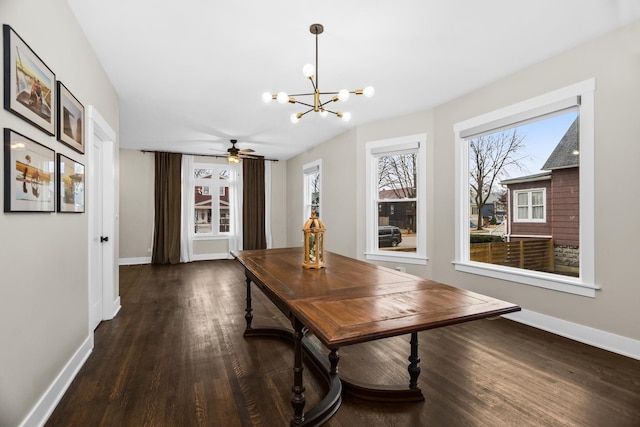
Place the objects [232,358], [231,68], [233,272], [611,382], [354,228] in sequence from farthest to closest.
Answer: [233,272] < [354,228] < [231,68] < [232,358] < [611,382]

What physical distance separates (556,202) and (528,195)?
298 millimetres

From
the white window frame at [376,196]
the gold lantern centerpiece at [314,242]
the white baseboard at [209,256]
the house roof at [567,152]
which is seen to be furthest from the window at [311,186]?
the gold lantern centerpiece at [314,242]

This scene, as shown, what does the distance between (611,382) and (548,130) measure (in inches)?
86.8

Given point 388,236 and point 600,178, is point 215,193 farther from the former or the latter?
point 600,178

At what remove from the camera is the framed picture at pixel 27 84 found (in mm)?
1417

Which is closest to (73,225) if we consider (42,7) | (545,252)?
(42,7)

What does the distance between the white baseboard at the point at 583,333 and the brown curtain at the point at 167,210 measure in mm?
6414

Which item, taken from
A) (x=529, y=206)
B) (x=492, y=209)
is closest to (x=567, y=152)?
(x=529, y=206)

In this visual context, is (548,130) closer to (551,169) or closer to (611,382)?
(551,169)

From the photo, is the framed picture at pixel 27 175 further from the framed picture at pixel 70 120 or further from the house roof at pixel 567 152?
the house roof at pixel 567 152

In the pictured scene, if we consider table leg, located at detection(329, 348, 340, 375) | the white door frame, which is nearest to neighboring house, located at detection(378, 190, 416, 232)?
table leg, located at detection(329, 348, 340, 375)

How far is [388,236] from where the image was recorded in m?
4.77

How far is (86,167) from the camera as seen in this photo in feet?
8.27

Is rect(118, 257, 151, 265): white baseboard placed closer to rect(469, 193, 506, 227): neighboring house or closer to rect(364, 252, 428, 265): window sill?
rect(364, 252, 428, 265): window sill
